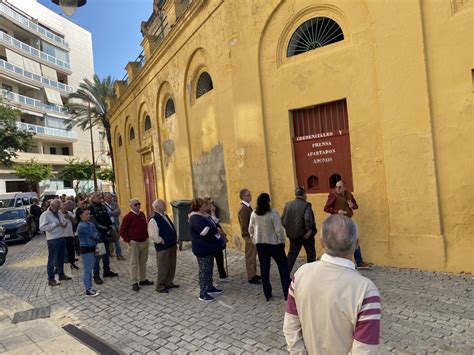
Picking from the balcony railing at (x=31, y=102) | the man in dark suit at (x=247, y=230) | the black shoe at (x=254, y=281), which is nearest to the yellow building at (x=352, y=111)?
the man in dark suit at (x=247, y=230)

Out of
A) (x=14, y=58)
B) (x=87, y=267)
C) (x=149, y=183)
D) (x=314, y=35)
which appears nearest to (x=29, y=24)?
(x=14, y=58)

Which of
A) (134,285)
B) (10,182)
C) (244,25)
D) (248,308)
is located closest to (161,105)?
(244,25)

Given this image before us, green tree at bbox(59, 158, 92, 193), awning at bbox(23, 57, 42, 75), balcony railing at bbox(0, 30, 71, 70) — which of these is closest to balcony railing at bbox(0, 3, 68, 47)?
balcony railing at bbox(0, 30, 71, 70)

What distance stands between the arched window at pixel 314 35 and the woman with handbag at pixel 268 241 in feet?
12.0

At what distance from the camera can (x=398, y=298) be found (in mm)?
5102

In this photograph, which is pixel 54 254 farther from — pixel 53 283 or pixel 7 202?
pixel 7 202

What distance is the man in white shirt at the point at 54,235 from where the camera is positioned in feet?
24.3

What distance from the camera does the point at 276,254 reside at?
217 inches

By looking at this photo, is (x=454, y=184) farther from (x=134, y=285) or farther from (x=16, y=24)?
(x=16, y=24)

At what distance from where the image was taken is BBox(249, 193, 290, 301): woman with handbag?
5484mm

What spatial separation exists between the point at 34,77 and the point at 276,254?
4436 centimetres

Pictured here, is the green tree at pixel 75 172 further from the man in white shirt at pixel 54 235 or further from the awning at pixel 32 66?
the man in white shirt at pixel 54 235

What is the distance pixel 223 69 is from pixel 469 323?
715 cm

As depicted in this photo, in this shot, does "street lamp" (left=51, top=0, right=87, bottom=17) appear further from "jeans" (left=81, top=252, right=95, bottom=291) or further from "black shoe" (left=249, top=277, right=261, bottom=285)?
→ "black shoe" (left=249, top=277, right=261, bottom=285)
